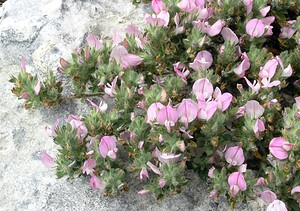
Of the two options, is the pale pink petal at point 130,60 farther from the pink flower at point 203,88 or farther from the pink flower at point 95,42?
the pink flower at point 203,88

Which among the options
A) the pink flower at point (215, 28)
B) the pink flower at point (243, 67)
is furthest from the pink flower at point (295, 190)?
the pink flower at point (215, 28)

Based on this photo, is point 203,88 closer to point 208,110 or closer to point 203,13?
point 208,110

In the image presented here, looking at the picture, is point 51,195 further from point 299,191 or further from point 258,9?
point 258,9

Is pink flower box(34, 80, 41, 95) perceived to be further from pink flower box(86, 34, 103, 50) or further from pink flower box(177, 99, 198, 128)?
pink flower box(177, 99, 198, 128)

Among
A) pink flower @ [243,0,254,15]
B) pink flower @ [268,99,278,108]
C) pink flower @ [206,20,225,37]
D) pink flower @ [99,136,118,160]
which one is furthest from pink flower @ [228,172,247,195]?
pink flower @ [243,0,254,15]

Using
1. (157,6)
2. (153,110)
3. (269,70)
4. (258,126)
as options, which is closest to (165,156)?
(153,110)

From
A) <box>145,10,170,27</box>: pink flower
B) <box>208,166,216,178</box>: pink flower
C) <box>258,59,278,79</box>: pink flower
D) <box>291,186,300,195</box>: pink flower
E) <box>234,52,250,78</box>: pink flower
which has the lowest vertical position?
<box>291,186,300,195</box>: pink flower
